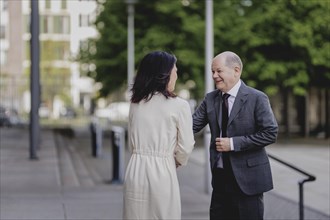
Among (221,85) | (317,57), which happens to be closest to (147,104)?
(221,85)

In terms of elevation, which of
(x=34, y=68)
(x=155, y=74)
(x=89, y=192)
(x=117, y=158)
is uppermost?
(x=34, y=68)

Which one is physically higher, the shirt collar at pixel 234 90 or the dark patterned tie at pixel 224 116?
the shirt collar at pixel 234 90

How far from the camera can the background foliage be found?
28500 mm

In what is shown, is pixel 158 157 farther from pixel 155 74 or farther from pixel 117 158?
pixel 117 158

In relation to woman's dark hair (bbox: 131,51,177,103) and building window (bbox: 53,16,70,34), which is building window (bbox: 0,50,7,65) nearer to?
building window (bbox: 53,16,70,34)

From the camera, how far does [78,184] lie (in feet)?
46.8

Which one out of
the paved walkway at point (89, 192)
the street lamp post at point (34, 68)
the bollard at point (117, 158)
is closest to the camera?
the paved walkway at point (89, 192)

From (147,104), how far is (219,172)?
898mm

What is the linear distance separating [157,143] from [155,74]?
42cm

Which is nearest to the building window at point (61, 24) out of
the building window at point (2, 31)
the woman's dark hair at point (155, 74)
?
the building window at point (2, 31)

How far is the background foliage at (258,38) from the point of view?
93.5 feet

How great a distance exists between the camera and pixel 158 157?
184 inches

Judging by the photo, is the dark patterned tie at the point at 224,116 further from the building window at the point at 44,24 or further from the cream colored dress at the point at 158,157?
the building window at the point at 44,24

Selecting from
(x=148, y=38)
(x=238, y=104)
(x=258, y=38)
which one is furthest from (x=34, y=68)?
(x=238, y=104)
